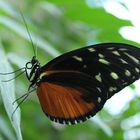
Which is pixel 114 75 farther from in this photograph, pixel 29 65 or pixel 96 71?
pixel 29 65

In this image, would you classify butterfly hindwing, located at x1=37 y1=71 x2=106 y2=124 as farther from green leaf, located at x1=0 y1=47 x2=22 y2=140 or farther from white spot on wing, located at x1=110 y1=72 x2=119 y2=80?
green leaf, located at x1=0 y1=47 x2=22 y2=140

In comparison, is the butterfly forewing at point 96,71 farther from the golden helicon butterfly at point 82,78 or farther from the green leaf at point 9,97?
the green leaf at point 9,97

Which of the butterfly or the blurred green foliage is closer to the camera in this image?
the butterfly

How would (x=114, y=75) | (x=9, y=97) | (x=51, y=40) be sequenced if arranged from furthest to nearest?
(x=51, y=40) < (x=114, y=75) < (x=9, y=97)

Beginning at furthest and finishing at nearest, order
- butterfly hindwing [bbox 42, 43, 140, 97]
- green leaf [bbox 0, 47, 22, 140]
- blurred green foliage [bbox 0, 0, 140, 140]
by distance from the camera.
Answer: blurred green foliage [bbox 0, 0, 140, 140] < butterfly hindwing [bbox 42, 43, 140, 97] < green leaf [bbox 0, 47, 22, 140]

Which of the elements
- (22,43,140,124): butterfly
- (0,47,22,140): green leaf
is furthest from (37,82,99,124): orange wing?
(0,47,22,140): green leaf

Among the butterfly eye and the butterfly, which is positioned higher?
the butterfly eye

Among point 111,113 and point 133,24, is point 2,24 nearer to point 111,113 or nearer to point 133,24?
point 133,24

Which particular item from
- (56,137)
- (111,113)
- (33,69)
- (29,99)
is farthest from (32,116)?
(33,69)

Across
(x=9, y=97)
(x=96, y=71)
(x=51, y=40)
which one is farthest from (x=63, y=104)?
(x=51, y=40)
